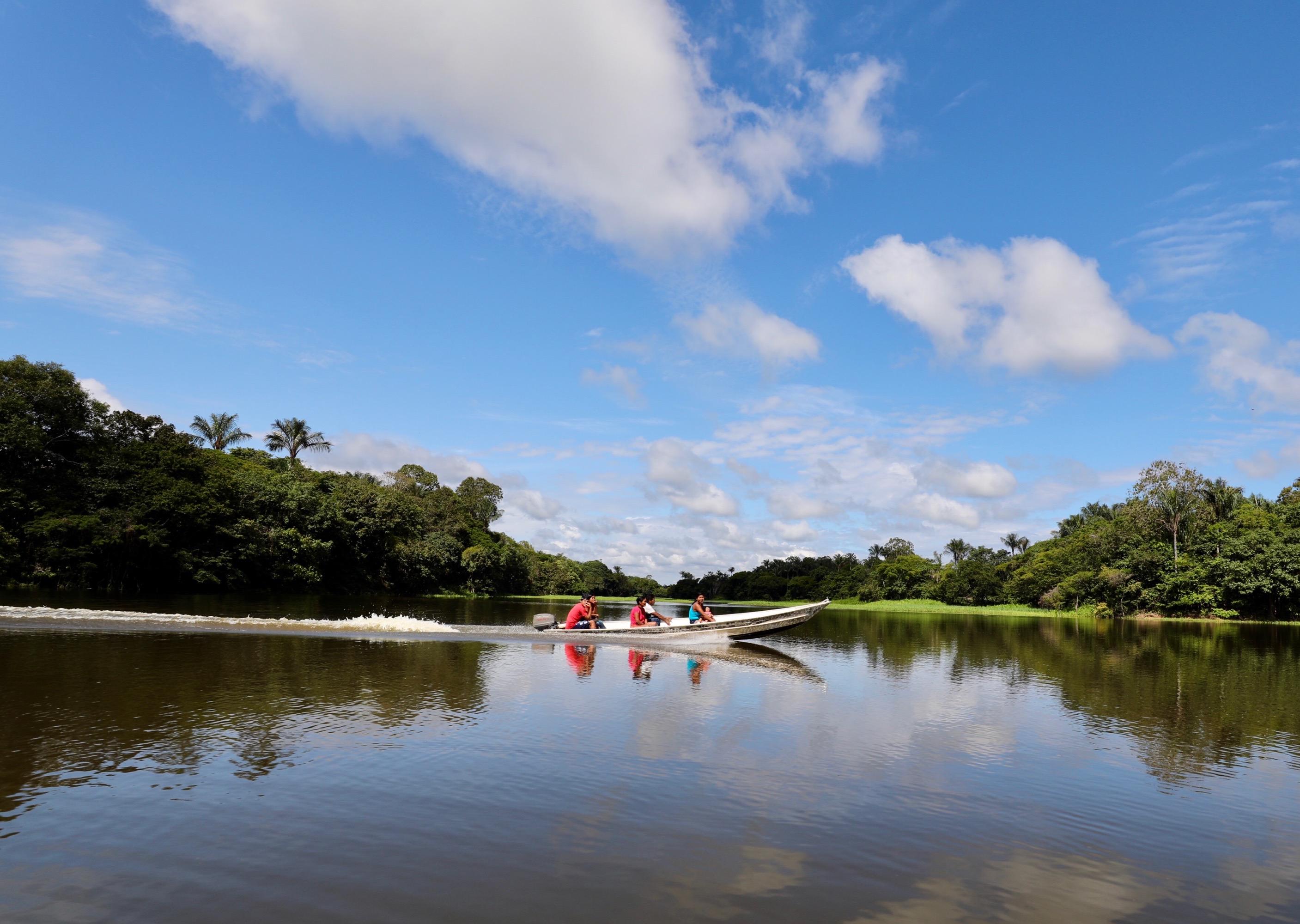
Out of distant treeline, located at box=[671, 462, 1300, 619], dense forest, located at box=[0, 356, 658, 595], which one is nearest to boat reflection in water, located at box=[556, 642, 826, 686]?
dense forest, located at box=[0, 356, 658, 595]

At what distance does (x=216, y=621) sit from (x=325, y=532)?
4261 cm

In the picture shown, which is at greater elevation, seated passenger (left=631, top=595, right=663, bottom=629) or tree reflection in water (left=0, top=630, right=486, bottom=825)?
seated passenger (left=631, top=595, right=663, bottom=629)

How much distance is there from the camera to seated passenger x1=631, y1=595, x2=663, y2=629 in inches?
1110

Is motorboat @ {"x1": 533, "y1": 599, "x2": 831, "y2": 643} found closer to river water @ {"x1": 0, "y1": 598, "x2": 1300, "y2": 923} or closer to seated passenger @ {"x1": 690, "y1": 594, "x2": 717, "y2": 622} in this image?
seated passenger @ {"x1": 690, "y1": 594, "x2": 717, "y2": 622}

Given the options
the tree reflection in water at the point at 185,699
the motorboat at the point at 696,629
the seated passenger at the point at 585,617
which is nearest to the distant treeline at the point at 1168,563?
the motorboat at the point at 696,629

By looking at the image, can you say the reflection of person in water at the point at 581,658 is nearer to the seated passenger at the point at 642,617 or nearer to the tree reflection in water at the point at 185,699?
the tree reflection in water at the point at 185,699

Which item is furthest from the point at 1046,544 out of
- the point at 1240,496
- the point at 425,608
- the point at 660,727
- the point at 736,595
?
the point at 660,727

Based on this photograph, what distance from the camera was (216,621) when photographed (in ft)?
81.1

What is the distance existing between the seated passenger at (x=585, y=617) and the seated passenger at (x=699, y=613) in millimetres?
3585

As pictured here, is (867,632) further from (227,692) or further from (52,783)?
(52,783)

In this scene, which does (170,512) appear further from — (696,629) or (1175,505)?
(1175,505)

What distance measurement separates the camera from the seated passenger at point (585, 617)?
1087 inches

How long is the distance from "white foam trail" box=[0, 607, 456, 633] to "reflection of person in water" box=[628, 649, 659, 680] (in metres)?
6.64

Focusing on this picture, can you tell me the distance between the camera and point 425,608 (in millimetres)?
52250
